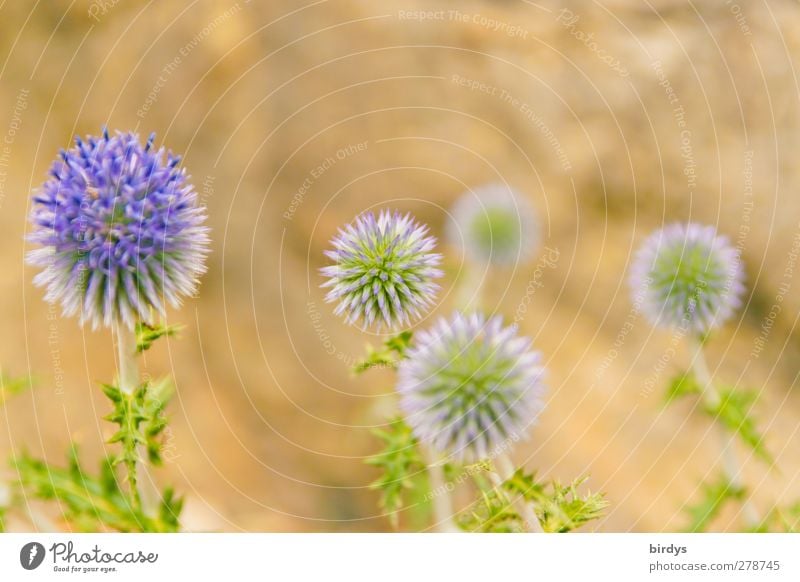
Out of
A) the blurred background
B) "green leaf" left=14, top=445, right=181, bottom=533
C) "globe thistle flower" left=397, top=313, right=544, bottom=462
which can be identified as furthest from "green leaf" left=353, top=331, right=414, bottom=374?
the blurred background

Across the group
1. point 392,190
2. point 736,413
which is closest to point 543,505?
point 736,413

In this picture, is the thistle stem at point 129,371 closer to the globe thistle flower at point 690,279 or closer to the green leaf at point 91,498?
the green leaf at point 91,498

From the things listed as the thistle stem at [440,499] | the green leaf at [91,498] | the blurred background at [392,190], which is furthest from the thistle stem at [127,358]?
the blurred background at [392,190]

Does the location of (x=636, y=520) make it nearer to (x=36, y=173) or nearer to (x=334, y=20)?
(x=334, y=20)

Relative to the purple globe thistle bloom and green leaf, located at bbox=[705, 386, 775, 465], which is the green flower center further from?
the purple globe thistle bloom
